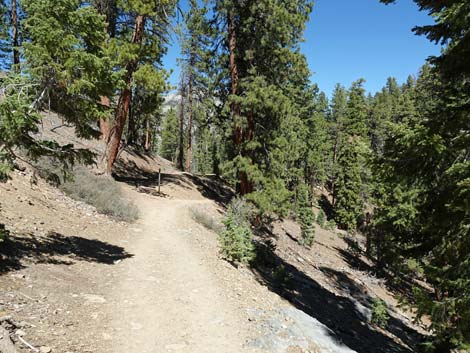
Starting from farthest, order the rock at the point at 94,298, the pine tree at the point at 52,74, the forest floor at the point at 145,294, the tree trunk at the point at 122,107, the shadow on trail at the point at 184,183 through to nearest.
A: the shadow on trail at the point at 184,183 → the tree trunk at the point at 122,107 → the rock at the point at 94,298 → the pine tree at the point at 52,74 → the forest floor at the point at 145,294

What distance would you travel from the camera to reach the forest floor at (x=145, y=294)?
5688mm

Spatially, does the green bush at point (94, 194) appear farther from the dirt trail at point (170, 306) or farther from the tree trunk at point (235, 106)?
the tree trunk at point (235, 106)

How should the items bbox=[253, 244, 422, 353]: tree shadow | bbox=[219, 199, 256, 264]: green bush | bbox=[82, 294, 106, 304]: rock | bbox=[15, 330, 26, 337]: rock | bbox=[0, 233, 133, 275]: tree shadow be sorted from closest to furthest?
bbox=[15, 330, 26, 337]: rock → bbox=[82, 294, 106, 304]: rock → bbox=[0, 233, 133, 275]: tree shadow → bbox=[253, 244, 422, 353]: tree shadow → bbox=[219, 199, 256, 264]: green bush

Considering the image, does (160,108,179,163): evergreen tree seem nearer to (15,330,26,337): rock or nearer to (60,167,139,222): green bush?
(60,167,139,222): green bush

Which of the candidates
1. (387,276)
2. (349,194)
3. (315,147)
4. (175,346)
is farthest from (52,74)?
(315,147)

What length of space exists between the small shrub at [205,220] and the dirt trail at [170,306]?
363 cm

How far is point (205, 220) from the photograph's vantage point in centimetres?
1551

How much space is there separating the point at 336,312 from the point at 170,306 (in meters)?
8.09

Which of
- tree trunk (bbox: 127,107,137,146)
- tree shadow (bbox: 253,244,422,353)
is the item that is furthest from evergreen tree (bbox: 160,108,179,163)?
tree shadow (bbox: 253,244,422,353)

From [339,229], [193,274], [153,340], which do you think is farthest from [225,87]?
[339,229]

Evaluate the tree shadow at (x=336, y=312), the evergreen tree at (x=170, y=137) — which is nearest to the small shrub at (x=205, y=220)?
the tree shadow at (x=336, y=312)

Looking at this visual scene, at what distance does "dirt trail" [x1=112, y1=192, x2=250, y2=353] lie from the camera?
578cm

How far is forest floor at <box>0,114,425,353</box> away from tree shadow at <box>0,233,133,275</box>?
0.09ft

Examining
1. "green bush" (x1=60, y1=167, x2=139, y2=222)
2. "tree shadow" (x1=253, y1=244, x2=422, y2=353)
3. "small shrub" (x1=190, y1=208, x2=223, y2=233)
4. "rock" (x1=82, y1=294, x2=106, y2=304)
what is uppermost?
"green bush" (x1=60, y1=167, x2=139, y2=222)
